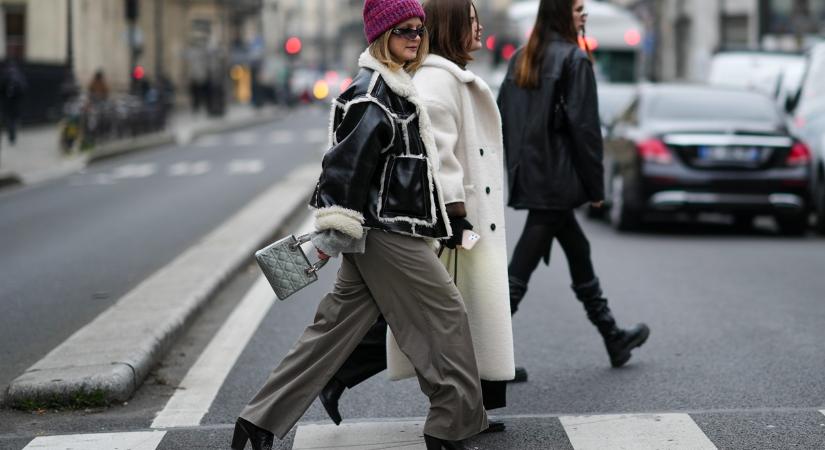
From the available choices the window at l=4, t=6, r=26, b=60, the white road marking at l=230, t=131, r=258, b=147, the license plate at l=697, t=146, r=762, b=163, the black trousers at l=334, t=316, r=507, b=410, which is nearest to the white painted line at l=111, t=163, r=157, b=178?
the white road marking at l=230, t=131, r=258, b=147

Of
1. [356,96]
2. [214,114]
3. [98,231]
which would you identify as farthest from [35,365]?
[214,114]

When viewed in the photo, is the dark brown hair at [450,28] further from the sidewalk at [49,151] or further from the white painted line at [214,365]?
the sidewalk at [49,151]

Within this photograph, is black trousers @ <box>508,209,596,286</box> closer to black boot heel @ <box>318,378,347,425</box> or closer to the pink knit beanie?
black boot heel @ <box>318,378,347,425</box>

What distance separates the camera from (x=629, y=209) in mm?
13781

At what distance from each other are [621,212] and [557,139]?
7.37 metres

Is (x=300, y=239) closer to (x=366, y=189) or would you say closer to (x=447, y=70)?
(x=366, y=189)

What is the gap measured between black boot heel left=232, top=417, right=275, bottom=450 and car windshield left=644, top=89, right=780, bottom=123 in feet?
31.7

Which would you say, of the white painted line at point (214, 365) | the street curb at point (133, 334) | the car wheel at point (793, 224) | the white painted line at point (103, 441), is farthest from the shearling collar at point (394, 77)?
the car wheel at point (793, 224)

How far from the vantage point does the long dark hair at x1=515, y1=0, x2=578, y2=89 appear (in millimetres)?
6617

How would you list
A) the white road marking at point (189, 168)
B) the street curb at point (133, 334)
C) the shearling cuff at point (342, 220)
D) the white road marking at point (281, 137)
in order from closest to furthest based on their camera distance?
1. the shearling cuff at point (342, 220)
2. the street curb at point (133, 334)
3. the white road marking at point (189, 168)
4. the white road marking at point (281, 137)

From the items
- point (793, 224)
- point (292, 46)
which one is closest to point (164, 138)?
point (292, 46)

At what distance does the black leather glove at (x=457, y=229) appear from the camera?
5.14 metres

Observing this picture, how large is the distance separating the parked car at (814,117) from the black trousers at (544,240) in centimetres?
773

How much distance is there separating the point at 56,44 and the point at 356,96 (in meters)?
40.8
